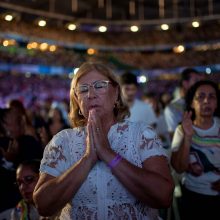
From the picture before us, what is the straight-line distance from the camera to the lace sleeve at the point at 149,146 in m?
1.86

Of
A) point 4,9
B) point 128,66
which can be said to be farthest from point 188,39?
point 4,9

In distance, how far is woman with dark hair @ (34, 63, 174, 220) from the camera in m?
1.76

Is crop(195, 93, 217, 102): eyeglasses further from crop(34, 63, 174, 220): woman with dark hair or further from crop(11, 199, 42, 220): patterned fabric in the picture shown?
crop(11, 199, 42, 220): patterned fabric

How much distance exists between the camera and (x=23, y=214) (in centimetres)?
279

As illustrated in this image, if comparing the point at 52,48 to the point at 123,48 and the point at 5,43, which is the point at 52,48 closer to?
the point at 5,43

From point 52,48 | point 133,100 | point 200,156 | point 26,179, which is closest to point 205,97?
point 200,156

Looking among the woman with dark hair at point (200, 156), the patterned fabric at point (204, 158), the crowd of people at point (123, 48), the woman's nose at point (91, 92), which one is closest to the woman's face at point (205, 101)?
the woman with dark hair at point (200, 156)

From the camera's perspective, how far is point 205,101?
314 centimetres

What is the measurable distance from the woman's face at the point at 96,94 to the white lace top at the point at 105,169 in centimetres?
10

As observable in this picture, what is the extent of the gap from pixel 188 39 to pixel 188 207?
22.3 metres

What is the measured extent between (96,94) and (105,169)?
37cm

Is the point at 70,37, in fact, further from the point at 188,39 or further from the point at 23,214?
the point at 23,214

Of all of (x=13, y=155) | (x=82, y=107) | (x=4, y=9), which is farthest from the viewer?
(x=4, y=9)

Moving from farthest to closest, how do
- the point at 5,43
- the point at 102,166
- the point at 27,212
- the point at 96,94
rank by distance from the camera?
the point at 5,43 < the point at 27,212 < the point at 96,94 < the point at 102,166
